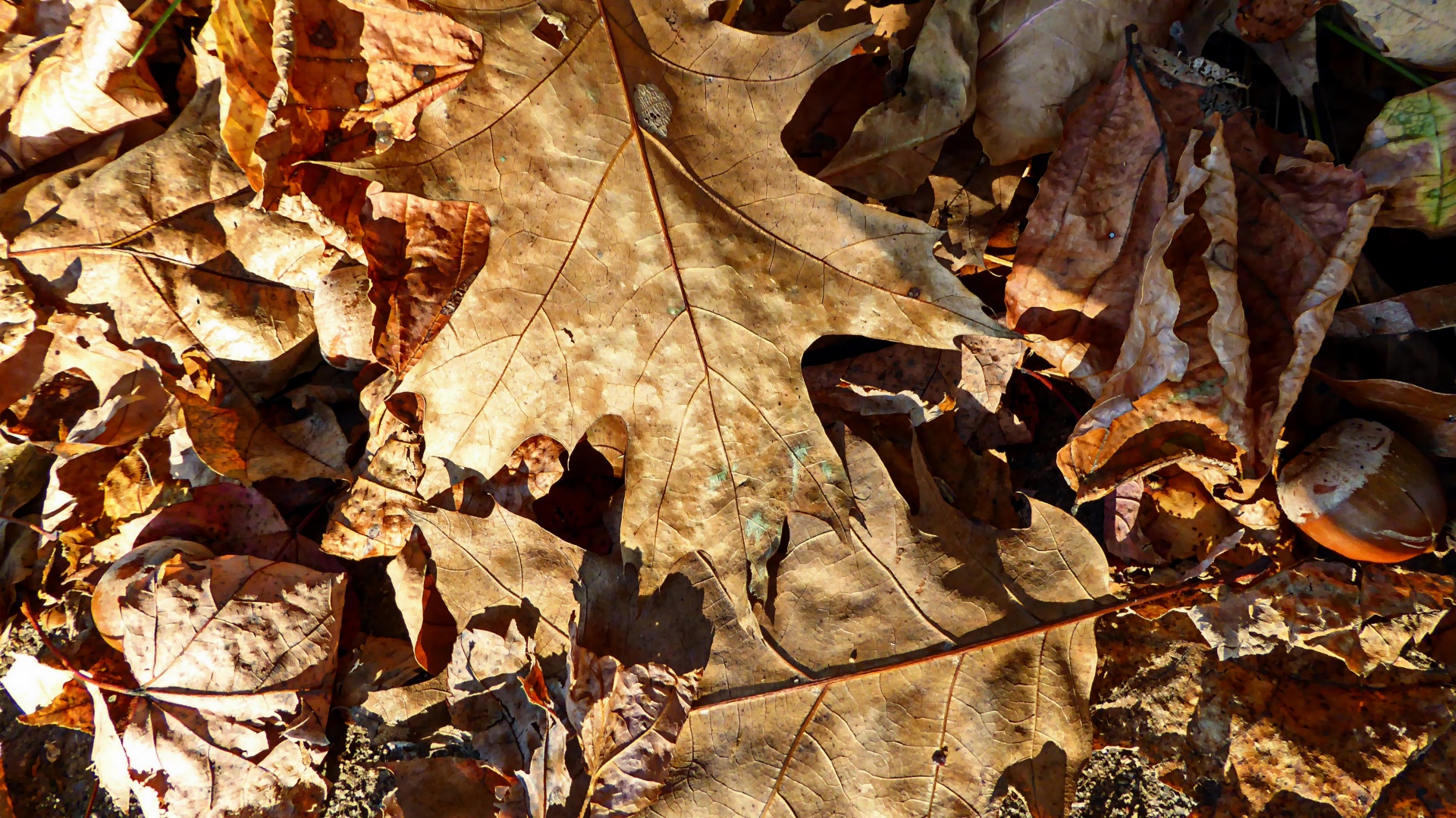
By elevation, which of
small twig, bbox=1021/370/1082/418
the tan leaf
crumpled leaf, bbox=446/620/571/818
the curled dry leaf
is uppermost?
the curled dry leaf

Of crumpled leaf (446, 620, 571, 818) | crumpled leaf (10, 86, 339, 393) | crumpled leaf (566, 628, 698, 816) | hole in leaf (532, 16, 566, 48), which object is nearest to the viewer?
hole in leaf (532, 16, 566, 48)

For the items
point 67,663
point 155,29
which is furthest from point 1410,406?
point 67,663

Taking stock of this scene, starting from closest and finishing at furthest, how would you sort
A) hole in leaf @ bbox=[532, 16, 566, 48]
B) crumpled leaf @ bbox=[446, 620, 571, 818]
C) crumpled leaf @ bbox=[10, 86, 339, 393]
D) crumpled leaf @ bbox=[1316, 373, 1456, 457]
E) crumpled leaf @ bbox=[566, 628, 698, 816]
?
hole in leaf @ bbox=[532, 16, 566, 48]
crumpled leaf @ bbox=[1316, 373, 1456, 457]
crumpled leaf @ bbox=[566, 628, 698, 816]
crumpled leaf @ bbox=[446, 620, 571, 818]
crumpled leaf @ bbox=[10, 86, 339, 393]

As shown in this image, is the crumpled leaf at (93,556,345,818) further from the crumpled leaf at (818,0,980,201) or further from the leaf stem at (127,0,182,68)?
the crumpled leaf at (818,0,980,201)

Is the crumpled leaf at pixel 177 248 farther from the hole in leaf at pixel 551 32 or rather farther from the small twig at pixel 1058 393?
the small twig at pixel 1058 393

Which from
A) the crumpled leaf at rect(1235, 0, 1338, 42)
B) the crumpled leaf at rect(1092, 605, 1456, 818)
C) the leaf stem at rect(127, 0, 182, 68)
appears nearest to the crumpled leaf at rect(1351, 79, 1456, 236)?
the crumpled leaf at rect(1235, 0, 1338, 42)

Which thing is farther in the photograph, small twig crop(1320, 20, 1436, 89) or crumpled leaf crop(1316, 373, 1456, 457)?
small twig crop(1320, 20, 1436, 89)

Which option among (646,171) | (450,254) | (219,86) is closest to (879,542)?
(646,171)
